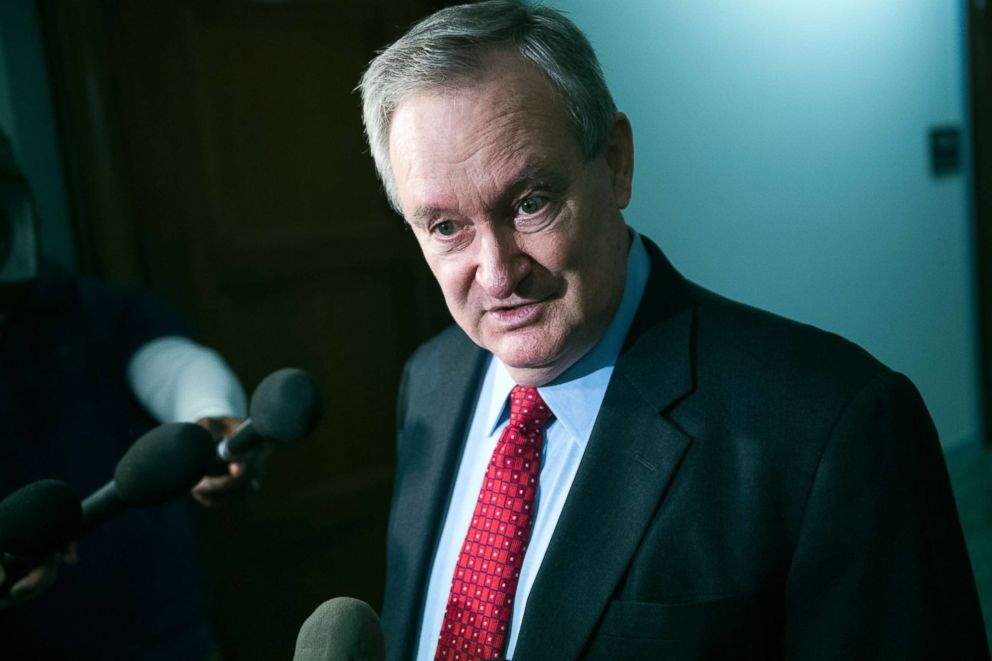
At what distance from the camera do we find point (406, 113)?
86 centimetres

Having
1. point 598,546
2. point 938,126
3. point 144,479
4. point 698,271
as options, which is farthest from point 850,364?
point 938,126

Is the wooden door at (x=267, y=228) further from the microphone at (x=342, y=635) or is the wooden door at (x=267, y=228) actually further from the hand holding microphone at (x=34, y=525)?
the microphone at (x=342, y=635)

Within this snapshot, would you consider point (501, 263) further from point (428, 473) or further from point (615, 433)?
point (428, 473)

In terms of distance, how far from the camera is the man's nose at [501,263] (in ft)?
2.85

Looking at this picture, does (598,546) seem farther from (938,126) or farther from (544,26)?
(938,126)

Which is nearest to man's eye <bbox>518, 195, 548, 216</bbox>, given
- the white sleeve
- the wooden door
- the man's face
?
the man's face

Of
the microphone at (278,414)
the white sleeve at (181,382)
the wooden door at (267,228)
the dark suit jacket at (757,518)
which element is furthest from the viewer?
the wooden door at (267,228)

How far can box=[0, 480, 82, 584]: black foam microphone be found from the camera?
31.7 inches

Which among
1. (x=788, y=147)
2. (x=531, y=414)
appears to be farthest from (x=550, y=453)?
(x=788, y=147)

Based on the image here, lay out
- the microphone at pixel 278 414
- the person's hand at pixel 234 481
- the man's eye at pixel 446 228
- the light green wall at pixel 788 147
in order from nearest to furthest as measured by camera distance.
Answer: the man's eye at pixel 446 228 → the microphone at pixel 278 414 → the person's hand at pixel 234 481 → the light green wall at pixel 788 147

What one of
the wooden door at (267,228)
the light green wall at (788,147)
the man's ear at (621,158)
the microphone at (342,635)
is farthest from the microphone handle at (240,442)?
the wooden door at (267,228)

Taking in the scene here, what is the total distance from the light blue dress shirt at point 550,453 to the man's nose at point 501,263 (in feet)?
0.49

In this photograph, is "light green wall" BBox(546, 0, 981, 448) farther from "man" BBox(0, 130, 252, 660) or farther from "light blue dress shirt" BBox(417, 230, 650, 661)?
"man" BBox(0, 130, 252, 660)

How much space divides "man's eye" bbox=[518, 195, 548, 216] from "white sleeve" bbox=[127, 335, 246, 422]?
2.31ft
